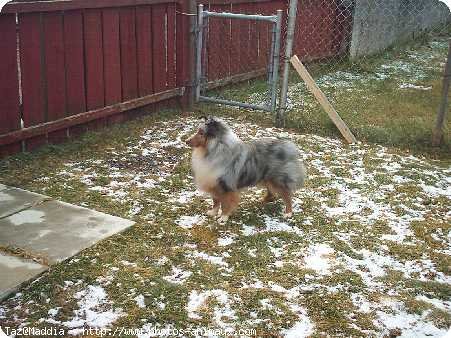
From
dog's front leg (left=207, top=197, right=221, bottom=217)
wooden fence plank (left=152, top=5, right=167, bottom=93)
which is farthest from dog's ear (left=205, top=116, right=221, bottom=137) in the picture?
wooden fence plank (left=152, top=5, right=167, bottom=93)

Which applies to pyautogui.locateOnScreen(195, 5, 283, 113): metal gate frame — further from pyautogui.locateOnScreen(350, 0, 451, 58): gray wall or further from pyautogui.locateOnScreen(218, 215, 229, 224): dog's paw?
pyautogui.locateOnScreen(350, 0, 451, 58): gray wall

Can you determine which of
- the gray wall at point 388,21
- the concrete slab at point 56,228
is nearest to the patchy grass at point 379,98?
the gray wall at point 388,21

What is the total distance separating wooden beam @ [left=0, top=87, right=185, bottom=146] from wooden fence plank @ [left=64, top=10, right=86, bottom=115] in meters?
0.11

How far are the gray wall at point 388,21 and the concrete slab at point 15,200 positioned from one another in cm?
856

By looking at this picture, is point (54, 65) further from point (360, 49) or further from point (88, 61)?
point (360, 49)

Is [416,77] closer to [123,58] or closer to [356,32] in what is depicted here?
[356,32]

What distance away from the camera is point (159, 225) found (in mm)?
4035

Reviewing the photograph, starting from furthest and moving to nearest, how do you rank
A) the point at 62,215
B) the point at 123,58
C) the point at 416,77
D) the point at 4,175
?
the point at 416,77 → the point at 123,58 → the point at 4,175 → the point at 62,215

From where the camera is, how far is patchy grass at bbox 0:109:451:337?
2977 mm

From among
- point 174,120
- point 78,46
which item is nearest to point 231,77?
point 174,120

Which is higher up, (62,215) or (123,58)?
(123,58)

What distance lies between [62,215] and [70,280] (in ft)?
3.07

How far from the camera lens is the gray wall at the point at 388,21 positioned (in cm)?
1120

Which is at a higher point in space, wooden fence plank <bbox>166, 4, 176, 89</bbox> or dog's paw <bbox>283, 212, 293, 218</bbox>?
wooden fence plank <bbox>166, 4, 176, 89</bbox>
